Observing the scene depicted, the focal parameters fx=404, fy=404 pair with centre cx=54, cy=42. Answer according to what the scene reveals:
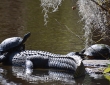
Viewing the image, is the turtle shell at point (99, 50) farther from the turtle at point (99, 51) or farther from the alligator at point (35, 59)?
the alligator at point (35, 59)

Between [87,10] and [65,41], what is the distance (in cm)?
484

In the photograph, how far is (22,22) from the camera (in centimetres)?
1622

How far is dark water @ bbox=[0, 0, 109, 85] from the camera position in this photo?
23.3ft

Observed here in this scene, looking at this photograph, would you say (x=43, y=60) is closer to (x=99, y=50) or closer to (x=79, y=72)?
(x=79, y=72)

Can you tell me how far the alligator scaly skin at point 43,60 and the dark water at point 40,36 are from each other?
212 millimetres

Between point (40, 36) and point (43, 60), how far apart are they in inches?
164

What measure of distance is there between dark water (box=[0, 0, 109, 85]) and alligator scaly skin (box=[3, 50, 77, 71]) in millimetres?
212

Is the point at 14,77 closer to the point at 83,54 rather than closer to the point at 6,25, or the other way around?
the point at 83,54

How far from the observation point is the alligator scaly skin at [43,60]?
Answer: 7.88 m

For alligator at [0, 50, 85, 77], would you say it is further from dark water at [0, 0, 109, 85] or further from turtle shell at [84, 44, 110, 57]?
turtle shell at [84, 44, 110, 57]

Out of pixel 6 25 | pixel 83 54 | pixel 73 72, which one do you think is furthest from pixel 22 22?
pixel 73 72

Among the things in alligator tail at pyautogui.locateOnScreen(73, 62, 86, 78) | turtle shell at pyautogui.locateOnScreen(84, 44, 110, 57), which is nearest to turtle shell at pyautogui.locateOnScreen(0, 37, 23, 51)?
turtle shell at pyautogui.locateOnScreen(84, 44, 110, 57)

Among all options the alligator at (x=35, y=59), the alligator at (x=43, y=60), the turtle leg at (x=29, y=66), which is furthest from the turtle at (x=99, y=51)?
the turtle leg at (x=29, y=66)

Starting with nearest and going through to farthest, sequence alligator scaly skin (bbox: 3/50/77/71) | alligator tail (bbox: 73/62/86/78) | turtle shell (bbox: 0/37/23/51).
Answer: alligator tail (bbox: 73/62/86/78) < alligator scaly skin (bbox: 3/50/77/71) < turtle shell (bbox: 0/37/23/51)
